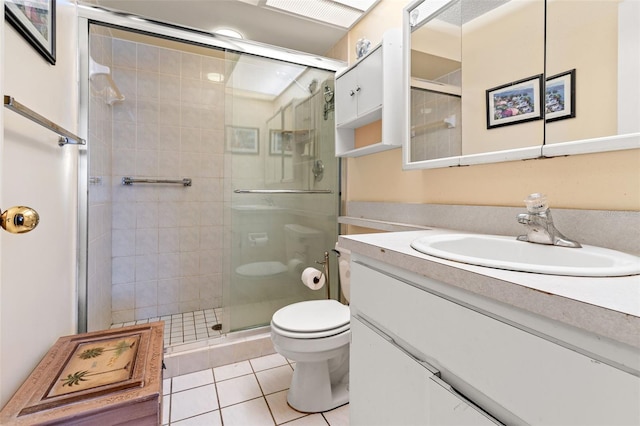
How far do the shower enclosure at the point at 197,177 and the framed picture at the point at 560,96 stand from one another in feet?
4.47

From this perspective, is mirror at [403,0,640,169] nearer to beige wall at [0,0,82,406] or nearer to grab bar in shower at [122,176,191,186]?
beige wall at [0,0,82,406]

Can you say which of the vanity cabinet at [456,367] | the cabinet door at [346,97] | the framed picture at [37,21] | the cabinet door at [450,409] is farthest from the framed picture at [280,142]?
the cabinet door at [450,409]

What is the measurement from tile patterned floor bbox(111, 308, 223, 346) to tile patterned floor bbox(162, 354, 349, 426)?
40 cm

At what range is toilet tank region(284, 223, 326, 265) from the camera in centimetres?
200

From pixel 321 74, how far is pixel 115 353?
1.96m

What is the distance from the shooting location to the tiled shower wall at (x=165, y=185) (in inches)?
89.0

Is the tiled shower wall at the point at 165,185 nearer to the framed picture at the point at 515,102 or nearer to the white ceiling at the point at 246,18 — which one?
the white ceiling at the point at 246,18

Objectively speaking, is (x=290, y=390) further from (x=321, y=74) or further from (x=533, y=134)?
(x=321, y=74)

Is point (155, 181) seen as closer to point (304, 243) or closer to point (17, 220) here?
point (304, 243)

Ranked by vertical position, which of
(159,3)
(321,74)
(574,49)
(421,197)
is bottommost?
(421,197)

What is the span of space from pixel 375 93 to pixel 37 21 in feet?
4.54

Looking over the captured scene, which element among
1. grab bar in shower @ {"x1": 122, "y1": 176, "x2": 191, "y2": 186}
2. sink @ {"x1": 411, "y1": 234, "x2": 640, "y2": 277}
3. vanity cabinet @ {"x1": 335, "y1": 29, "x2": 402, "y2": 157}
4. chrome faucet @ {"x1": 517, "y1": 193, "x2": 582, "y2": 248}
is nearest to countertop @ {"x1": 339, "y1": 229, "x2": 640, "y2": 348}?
sink @ {"x1": 411, "y1": 234, "x2": 640, "y2": 277}

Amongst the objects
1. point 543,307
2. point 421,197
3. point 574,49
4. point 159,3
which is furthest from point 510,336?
point 159,3

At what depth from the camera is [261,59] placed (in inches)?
73.7
